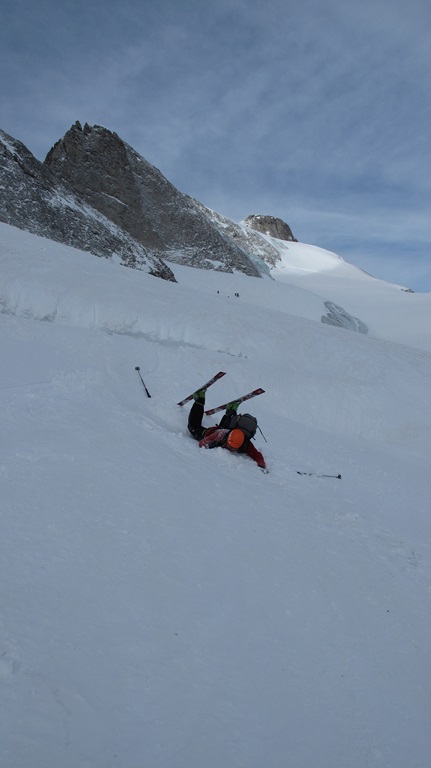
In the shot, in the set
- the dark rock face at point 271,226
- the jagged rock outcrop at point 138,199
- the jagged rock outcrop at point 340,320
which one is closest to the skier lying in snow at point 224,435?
the jagged rock outcrop at point 340,320

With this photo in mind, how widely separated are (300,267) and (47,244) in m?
66.7

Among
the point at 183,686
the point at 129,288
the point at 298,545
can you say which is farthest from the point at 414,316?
the point at 183,686

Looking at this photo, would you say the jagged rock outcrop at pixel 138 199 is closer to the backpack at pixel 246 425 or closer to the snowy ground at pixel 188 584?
the snowy ground at pixel 188 584

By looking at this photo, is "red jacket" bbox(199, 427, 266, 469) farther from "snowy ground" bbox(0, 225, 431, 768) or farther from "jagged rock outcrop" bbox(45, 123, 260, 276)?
"jagged rock outcrop" bbox(45, 123, 260, 276)

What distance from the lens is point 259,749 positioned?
231 centimetres

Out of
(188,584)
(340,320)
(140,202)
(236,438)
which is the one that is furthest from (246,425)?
(140,202)

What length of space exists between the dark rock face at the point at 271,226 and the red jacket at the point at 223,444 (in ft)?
335

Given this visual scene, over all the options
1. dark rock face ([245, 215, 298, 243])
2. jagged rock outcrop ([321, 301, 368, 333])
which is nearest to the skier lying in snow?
jagged rock outcrop ([321, 301, 368, 333])

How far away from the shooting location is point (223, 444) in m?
7.02

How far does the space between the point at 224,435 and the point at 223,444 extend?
0.14m

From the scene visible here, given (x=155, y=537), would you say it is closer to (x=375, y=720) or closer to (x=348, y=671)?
(x=348, y=671)

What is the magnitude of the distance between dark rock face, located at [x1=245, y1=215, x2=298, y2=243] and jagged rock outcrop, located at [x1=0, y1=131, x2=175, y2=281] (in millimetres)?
82494

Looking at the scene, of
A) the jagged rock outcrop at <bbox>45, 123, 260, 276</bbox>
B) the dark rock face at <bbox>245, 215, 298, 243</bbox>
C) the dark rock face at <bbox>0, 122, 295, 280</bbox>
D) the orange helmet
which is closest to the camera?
the orange helmet

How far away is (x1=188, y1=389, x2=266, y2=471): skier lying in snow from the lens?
22.4 ft
